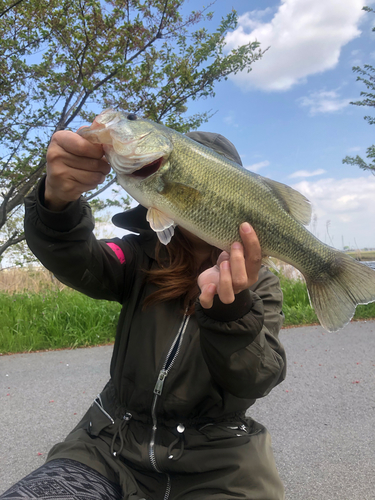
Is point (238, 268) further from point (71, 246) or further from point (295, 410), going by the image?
point (295, 410)

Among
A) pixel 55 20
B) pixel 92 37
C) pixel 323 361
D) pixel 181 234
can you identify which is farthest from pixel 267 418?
pixel 55 20

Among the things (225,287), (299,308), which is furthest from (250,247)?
(299,308)

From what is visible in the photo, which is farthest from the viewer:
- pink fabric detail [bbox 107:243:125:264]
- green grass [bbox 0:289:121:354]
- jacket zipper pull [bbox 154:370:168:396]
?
green grass [bbox 0:289:121:354]

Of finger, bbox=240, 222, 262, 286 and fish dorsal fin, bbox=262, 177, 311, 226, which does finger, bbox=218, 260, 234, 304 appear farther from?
fish dorsal fin, bbox=262, 177, 311, 226

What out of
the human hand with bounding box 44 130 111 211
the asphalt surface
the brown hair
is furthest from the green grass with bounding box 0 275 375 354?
the human hand with bounding box 44 130 111 211

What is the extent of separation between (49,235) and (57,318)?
153 inches

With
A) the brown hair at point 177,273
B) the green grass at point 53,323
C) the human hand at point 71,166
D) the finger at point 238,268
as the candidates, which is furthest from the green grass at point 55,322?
the finger at point 238,268

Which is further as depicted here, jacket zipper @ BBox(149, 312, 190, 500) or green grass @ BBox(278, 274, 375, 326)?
green grass @ BBox(278, 274, 375, 326)

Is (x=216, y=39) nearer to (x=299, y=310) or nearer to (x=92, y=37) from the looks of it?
(x=92, y=37)

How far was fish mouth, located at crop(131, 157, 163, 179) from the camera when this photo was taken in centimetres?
171

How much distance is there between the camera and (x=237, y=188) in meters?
1.73

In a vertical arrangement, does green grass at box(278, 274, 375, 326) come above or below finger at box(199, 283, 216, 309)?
below

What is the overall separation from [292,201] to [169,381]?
3.79ft

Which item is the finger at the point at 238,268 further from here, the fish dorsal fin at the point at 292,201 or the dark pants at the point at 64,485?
the dark pants at the point at 64,485
